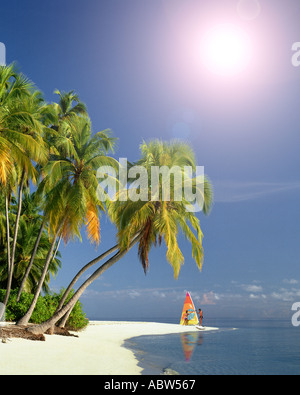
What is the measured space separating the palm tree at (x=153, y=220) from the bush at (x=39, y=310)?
3507 mm

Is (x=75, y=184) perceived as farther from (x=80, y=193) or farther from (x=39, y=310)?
(x=39, y=310)

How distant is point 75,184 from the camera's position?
16688 millimetres

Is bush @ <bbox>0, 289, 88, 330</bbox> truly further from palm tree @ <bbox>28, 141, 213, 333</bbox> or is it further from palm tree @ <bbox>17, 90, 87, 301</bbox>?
palm tree @ <bbox>28, 141, 213, 333</bbox>

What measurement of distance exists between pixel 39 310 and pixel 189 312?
21817mm

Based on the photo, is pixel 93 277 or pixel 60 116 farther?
pixel 60 116

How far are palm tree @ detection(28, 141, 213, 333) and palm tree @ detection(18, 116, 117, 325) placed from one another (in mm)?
1365

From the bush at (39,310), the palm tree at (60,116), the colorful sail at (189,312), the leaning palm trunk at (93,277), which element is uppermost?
the palm tree at (60,116)

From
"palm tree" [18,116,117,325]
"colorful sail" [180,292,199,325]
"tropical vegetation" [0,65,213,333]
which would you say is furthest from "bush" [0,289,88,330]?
"colorful sail" [180,292,199,325]

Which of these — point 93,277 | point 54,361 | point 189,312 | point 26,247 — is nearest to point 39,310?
point 93,277

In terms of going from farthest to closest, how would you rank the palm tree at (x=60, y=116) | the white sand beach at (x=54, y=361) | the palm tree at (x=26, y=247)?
the palm tree at (x=26, y=247) < the palm tree at (x=60, y=116) < the white sand beach at (x=54, y=361)

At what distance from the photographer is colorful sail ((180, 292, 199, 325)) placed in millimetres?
37188

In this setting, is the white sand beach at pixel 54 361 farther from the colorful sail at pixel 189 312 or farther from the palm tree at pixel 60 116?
the colorful sail at pixel 189 312

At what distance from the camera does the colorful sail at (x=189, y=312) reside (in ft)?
A: 122

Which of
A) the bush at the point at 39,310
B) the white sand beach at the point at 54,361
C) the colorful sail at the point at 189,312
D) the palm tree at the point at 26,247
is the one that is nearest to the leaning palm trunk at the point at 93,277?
the white sand beach at the point at 54,361
